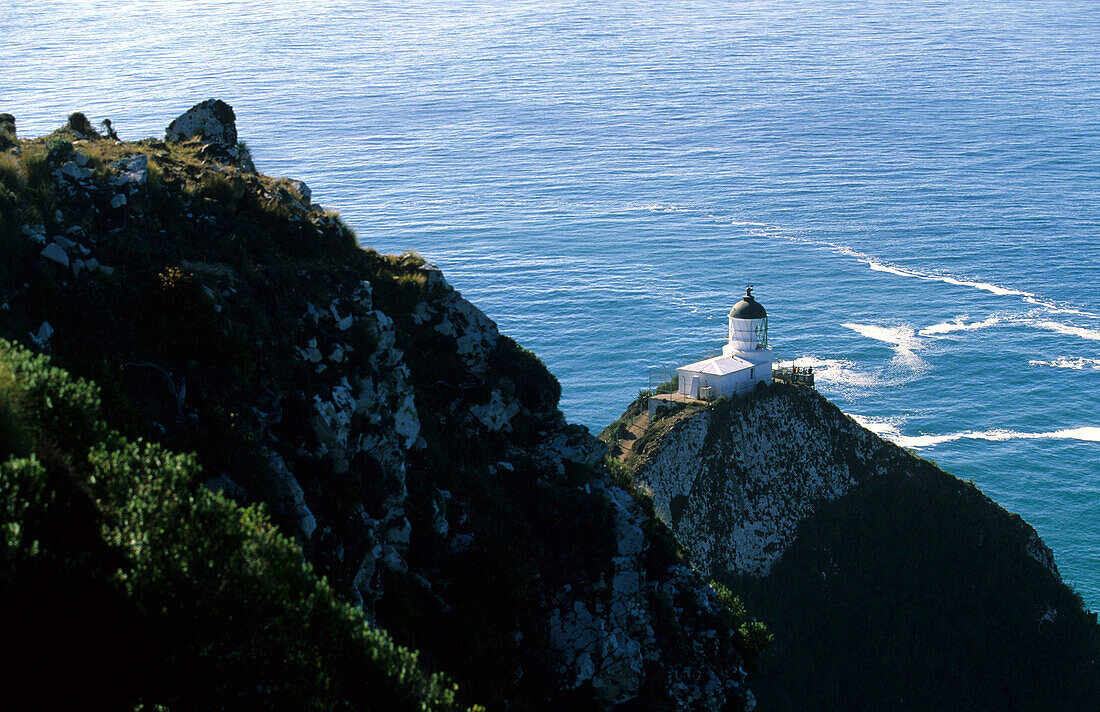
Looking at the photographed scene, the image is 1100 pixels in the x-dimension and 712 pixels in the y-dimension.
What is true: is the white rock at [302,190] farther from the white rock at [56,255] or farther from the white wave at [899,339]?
the white wave at [899,339]

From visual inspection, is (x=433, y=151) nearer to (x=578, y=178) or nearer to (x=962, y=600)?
(x=578, y=178)

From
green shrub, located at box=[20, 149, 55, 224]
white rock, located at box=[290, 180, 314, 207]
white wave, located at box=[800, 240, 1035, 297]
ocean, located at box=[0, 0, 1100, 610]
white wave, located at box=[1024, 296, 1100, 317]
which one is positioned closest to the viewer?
green shrub, located at box=[20, 149, 55, 224]

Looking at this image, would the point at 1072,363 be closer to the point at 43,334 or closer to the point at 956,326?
the point at 956,326

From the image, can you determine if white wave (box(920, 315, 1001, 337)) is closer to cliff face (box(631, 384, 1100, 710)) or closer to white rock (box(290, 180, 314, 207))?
cliff face (box(631, 384, 1100, 710))

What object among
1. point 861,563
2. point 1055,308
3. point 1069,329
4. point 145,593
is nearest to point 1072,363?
point 1069,329

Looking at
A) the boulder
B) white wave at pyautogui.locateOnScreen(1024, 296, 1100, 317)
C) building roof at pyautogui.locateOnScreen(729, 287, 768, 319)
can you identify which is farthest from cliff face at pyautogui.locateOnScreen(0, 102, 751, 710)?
white wave at pyautogui.locateOnScreen(1024, 296, 1100, 317)

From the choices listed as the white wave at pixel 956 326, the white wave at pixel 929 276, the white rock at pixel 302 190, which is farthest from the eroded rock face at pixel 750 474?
the white wave at pixel 929 276

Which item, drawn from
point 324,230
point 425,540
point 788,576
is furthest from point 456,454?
point 788,576

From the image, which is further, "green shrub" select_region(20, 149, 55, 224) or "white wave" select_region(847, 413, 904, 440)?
"white wave" select_region(847, 413, 904, 440)
